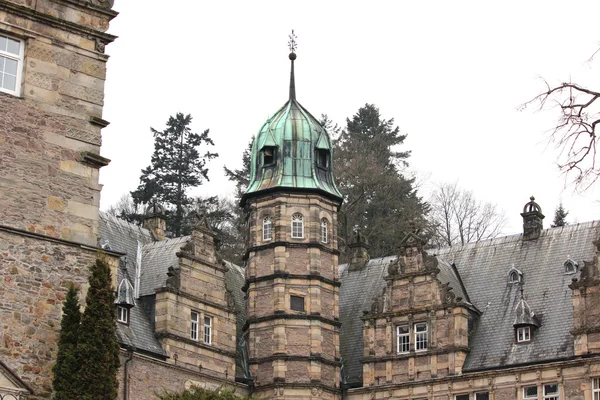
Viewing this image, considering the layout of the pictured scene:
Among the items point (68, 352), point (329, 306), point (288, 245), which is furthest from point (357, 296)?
point (68, 352)

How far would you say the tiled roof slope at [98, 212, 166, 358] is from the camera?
30.1 metres

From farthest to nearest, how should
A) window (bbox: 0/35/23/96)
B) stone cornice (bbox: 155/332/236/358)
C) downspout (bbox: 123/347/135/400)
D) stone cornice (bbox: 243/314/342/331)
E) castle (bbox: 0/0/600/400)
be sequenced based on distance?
stone cornice (bbox: 243/314/342/331)
castle (bbox: 0/0/600/400)
stone cornice (bbox: 155/332/236/358)
downspout (bbox: 123/347/135/400)
window (bbox: 0/35/23/96)

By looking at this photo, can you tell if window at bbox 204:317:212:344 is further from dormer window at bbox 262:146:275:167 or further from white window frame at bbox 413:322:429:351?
white window frame at bbox 413:322:429:351

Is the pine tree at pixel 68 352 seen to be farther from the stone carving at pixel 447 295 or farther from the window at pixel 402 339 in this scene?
the window at pixel 402 339

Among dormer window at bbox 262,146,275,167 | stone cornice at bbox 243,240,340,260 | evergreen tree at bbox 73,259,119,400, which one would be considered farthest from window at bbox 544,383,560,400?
evergreen tree at bbox 73,259,119,400

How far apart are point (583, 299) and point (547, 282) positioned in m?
2.00

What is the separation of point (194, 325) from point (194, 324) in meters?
0.03

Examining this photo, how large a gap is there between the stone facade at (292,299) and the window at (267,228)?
55 millimetres

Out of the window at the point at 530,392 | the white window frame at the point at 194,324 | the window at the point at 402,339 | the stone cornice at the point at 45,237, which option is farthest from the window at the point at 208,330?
the stone cornice at the point at 45,237

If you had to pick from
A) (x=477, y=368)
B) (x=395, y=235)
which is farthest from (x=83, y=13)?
(x=395, y=235)

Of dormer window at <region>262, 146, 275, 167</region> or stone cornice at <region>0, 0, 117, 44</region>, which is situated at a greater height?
dormer window at <region>262, 146, 275, 167</region>

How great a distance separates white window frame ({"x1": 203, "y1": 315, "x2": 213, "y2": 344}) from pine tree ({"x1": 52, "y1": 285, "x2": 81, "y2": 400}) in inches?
576

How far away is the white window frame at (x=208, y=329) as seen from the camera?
32.5 meters

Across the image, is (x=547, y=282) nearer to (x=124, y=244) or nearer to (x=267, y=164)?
(x=267, y=164)
